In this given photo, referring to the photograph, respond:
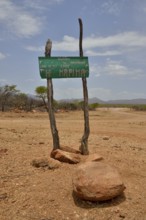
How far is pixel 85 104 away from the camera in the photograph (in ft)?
26.2

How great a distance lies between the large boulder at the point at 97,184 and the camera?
5016 millimetres

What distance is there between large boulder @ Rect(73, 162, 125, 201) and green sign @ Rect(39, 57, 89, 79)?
2.87 metres

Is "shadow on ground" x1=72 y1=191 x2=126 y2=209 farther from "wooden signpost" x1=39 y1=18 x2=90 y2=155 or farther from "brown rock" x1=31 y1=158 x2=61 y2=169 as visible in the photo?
"wooden signpost" x1=39 y1=18 x2=90 y2=155

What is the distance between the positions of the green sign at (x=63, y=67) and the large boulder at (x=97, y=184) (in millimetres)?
2872

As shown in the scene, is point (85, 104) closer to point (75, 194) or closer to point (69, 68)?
point (69, 68)

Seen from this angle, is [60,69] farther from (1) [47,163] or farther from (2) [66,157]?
(1) [47,163]

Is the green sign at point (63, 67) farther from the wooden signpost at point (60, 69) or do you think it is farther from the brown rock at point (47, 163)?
the brown rock at point (47, 163)

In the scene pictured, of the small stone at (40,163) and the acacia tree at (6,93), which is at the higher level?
the acacia tree at (6,93)

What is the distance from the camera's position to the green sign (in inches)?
293

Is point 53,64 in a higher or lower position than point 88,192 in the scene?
higher

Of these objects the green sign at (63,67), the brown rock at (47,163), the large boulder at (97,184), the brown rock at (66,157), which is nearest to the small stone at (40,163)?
the brown rock at (47,163)

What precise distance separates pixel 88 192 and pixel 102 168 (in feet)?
1.91

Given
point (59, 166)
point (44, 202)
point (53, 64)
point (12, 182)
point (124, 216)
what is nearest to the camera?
point (124, 216)

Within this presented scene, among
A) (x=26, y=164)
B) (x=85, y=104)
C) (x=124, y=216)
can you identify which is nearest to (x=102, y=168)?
(x=124, y=216)
